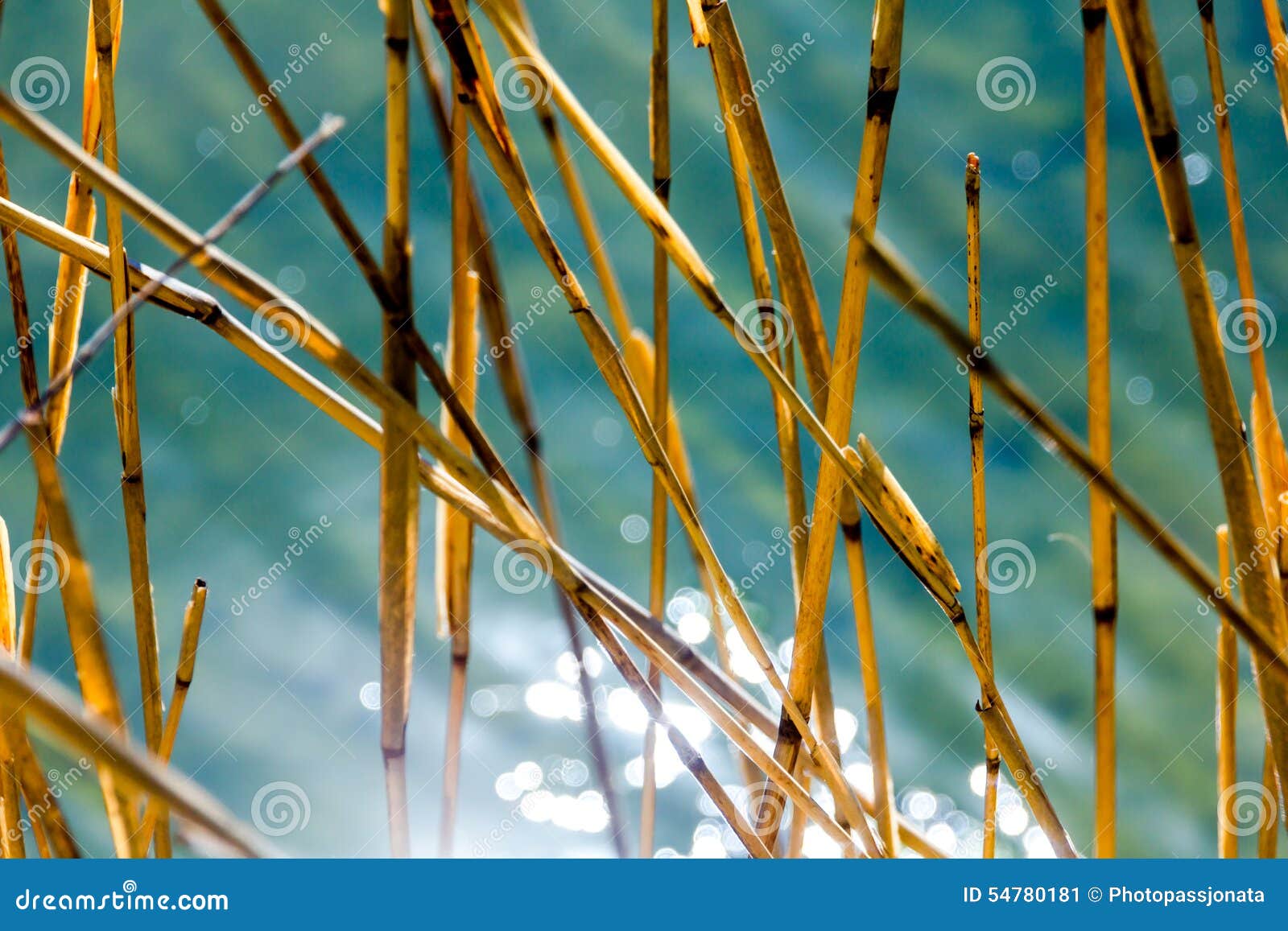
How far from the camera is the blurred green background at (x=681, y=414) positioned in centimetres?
80

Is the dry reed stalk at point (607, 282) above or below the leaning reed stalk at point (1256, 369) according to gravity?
above

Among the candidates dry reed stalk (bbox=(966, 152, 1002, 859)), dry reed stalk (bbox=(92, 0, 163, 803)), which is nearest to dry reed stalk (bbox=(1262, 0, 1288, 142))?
dry reed stalk (bbox=(966, 152, 1002, 859))

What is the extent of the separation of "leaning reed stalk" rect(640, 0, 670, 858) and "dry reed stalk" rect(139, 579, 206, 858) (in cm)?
15

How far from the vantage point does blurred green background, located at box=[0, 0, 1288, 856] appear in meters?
0.80

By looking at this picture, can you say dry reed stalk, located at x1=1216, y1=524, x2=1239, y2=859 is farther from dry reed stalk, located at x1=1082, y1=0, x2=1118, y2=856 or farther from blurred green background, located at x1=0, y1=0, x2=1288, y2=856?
blurred green background, located at x1=0, y1=0, x2=1288, y2=856

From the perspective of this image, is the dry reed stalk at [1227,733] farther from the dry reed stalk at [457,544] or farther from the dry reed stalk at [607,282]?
the dry reed stalk at [457,544]

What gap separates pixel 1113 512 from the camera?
0.37m

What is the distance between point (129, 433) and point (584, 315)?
142 millimetres

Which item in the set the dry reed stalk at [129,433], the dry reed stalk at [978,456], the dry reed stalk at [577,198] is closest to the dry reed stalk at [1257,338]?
the dry reed stalk at [978,456]

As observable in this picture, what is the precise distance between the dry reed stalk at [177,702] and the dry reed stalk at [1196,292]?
0.28 metres

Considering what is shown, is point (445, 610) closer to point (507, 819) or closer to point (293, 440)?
point (507, 819)

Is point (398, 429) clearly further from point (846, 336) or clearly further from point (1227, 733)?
point (1227, 733)

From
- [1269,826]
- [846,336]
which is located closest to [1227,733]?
[1269,826]
